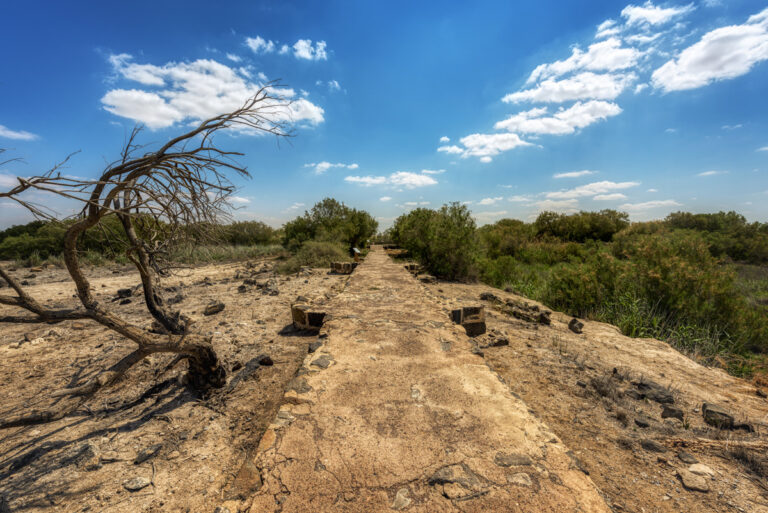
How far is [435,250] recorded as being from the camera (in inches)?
472

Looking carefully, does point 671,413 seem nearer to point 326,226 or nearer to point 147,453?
point 147,453

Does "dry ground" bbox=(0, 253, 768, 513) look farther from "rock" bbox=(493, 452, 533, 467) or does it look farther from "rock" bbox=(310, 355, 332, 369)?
"rock" bbox=(310, 355, 332, 369)

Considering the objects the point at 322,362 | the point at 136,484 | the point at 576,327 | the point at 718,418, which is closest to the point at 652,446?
the point at 718,418

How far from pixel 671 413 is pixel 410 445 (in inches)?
124

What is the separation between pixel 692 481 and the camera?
2.16 metres

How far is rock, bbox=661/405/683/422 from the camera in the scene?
10.0 ft

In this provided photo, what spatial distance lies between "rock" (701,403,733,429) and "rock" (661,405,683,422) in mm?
222

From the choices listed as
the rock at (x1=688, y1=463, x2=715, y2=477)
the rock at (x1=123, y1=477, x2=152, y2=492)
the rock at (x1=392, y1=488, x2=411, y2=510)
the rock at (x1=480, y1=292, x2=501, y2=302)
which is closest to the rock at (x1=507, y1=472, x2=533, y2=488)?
the rock at (x1=392, y1=488, x2=411, y2=510)

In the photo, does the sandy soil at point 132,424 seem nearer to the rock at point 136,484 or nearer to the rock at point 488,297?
the rock at point 136,484

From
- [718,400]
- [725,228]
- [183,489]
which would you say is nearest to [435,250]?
[718,400]

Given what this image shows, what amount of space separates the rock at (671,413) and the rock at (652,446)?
755mm

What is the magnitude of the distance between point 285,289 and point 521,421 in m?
7.56

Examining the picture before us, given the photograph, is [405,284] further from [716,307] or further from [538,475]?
[716,307]

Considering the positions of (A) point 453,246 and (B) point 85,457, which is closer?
(B) point 85,457
